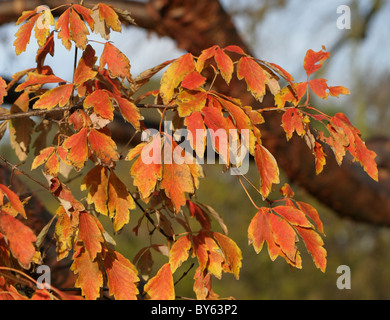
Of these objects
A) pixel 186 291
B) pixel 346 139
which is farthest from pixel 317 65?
pixel 186 291

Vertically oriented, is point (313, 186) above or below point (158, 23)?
below

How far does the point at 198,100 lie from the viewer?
2.19 feet

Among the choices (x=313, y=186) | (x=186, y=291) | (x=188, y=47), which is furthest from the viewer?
(x=186, y=291)

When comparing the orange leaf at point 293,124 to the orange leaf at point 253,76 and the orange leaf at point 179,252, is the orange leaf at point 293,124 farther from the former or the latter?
the orange leaf at point 179,252

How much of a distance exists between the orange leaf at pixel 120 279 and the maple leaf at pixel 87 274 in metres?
0.03

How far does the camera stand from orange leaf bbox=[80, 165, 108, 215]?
728 millimetres

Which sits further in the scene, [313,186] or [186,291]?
[186,291]

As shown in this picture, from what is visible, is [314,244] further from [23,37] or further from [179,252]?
[23,37]

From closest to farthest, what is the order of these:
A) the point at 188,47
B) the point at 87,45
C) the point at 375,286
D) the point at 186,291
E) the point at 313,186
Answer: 1. the point at 87,45
2. the point at 188,47
3. the point at 313,186
4. the point at 186,291
5. the point at 375,286

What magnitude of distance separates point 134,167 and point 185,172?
0.08m

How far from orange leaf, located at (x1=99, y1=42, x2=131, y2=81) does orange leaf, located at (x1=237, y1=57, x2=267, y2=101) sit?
0.66 feet

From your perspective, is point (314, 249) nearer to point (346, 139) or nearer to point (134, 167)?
point (346, 139)

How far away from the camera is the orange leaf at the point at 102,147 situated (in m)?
0.67
